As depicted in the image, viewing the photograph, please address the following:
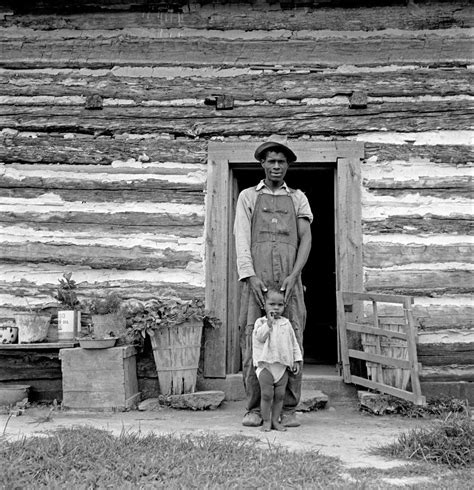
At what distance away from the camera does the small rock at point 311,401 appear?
5316 millimetres

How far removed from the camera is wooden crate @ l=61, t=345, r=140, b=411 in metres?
5.30

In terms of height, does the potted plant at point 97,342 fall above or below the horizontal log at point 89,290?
below

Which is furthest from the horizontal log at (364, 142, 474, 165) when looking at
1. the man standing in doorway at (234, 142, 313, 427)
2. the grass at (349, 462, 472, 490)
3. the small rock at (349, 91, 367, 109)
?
the grass at (349, 462, 472, 490)

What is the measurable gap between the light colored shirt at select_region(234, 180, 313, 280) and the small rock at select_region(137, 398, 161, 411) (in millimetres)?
1599

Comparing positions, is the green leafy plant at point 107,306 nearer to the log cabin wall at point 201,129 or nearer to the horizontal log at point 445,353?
the log cabin wall at point 201,129

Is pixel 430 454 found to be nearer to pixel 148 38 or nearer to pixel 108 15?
pixel 148 38

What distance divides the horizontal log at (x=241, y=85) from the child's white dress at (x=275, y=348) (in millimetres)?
2806

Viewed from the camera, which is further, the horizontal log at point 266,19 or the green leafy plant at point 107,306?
the horizontal log at point 266,19

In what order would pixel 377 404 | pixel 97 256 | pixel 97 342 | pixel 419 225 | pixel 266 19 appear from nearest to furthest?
pixel 377 404
pixel 97 342
pixel 419 225
pixel 97 256
pixel 266 19

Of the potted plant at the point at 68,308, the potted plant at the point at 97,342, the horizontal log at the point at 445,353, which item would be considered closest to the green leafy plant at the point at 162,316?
the potted plant at the point at 97,342

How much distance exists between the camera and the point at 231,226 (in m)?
6.18

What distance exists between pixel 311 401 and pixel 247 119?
2.90 m

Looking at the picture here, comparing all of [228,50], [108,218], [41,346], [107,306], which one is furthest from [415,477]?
[228,50]

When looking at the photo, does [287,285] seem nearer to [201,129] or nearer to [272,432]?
[272,432]
